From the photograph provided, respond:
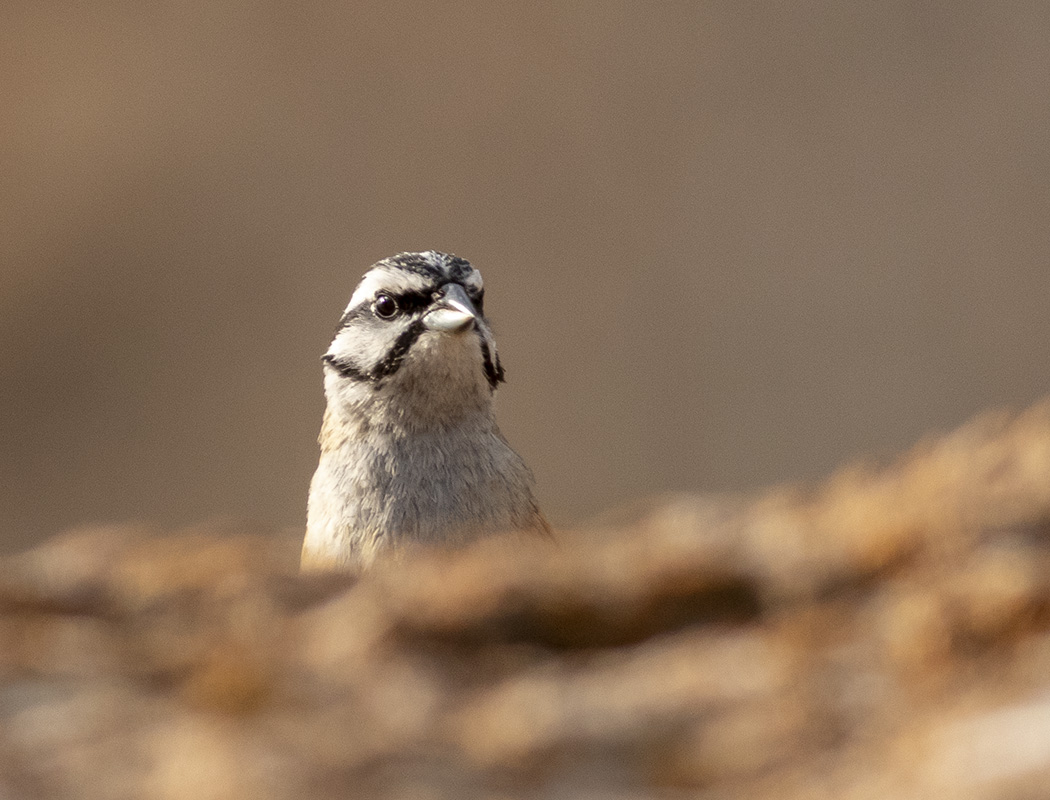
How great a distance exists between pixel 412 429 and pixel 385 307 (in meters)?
0.68

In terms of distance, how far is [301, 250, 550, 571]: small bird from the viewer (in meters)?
4.85

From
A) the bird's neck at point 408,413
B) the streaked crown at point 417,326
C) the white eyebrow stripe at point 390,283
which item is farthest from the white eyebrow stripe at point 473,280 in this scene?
the bird's neck at point 408,413

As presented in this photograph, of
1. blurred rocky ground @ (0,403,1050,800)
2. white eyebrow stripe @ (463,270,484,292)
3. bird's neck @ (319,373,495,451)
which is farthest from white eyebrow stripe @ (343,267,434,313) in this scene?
blurred rocky ground @ (0,403,1050,800)

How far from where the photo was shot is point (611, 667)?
2.24m

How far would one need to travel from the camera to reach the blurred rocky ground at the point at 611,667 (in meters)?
1.90

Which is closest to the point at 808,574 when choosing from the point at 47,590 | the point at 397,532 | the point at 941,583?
the point at 941,583

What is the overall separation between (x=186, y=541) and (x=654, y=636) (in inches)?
69.5

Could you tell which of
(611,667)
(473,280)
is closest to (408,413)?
(473,280)

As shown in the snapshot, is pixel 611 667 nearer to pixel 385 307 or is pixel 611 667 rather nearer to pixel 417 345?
pixel 417 345

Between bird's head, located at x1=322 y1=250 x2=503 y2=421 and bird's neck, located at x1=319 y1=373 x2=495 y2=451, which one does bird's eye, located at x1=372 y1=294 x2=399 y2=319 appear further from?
bird's neck, located at x1=319 y1=373 x2=495 y2=451

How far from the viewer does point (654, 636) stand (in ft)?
7.55

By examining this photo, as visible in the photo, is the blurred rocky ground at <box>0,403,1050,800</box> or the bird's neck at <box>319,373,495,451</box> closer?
the blurred rocky ground at <box>0,403,1050,800</box>

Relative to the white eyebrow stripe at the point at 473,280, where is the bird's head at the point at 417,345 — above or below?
below

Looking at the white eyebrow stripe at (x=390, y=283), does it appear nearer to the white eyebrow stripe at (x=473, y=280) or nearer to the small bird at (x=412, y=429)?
the small bird at (x=412, y=429)
